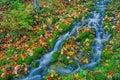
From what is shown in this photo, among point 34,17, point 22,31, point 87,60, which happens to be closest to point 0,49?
point 22,31

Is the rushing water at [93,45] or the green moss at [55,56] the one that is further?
the green moss at [55,56]

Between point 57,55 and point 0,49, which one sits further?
point 0,49

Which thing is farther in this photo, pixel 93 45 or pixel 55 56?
pixel 93 45

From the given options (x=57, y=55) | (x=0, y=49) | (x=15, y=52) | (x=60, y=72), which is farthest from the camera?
(x=0, y=49)

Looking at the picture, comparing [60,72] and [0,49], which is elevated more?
[0,49]

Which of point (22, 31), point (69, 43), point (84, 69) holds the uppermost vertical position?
point (22, 31)

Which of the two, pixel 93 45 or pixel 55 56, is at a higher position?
pixel 93 45

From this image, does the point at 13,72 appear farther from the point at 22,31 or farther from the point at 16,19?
the point at 16,19

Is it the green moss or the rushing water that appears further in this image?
the green moss
